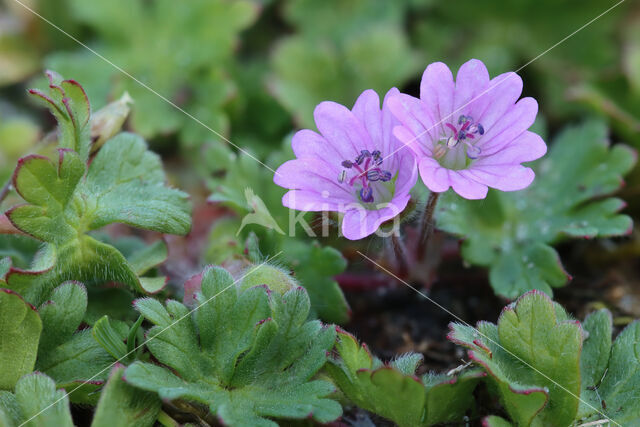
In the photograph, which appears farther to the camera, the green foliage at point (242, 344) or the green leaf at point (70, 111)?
the green leaf at point (70, 111)

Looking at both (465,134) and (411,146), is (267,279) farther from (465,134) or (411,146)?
(465,134)

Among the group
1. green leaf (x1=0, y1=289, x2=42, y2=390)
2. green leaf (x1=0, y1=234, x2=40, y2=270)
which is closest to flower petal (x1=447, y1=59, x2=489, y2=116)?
green leaf (x1=0, y1=289, x2=42, y2=390)

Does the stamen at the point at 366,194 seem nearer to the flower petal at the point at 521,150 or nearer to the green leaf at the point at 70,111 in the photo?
the flower petal at the point at 521,150

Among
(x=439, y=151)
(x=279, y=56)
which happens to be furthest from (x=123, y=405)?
(x=279, y=56)

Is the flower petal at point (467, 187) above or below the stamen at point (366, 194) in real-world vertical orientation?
above

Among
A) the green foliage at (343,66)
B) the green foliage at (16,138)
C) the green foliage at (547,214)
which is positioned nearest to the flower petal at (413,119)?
the green foliage at (547,214)

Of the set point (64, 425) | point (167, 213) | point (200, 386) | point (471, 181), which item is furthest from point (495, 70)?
point (64, 425)

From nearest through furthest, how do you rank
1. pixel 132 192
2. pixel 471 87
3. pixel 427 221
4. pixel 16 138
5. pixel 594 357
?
pixel 594 357
pixel 471 87
pixel 132 192
pixel 427 221
pixel 16 138
